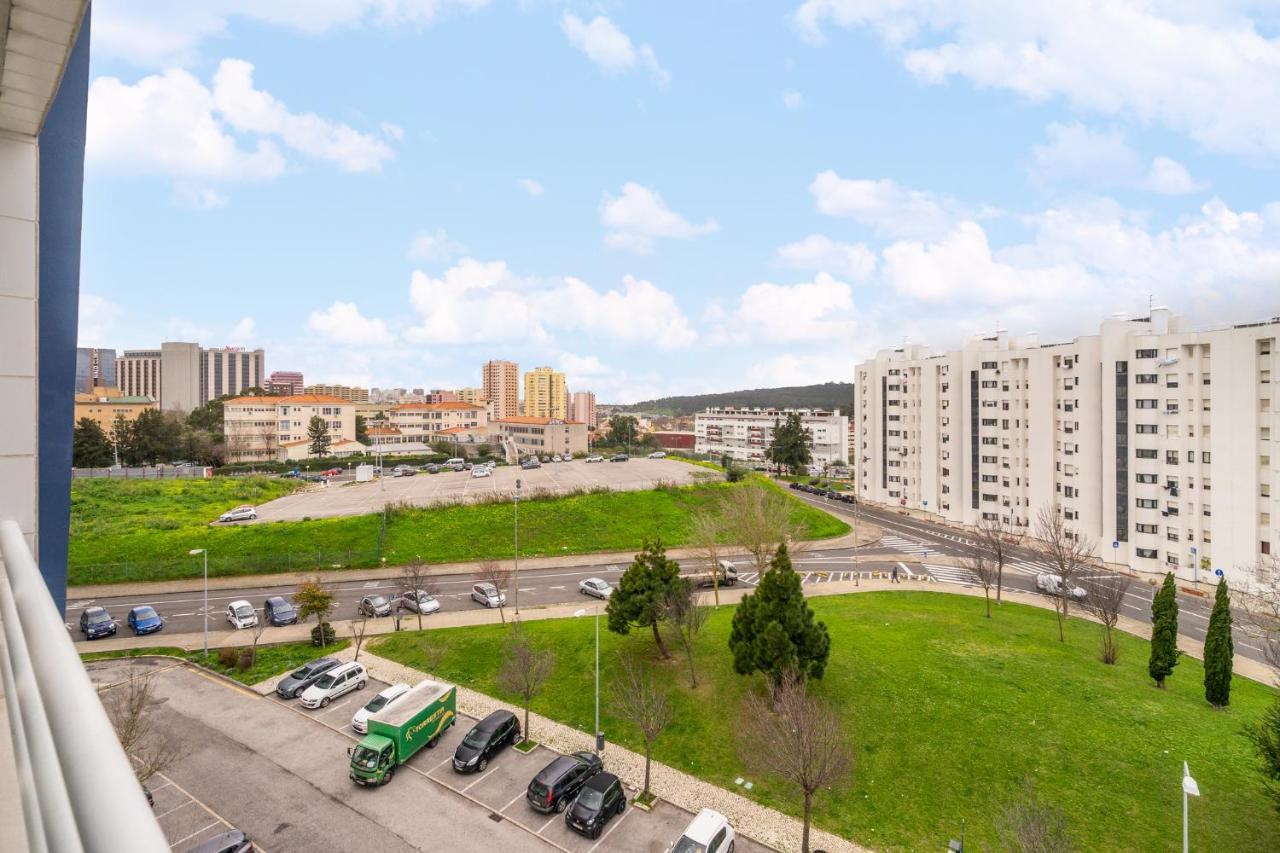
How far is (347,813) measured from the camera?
14.3 meters

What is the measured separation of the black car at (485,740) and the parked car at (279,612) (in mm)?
13283

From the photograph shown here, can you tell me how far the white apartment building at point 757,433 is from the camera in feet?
355

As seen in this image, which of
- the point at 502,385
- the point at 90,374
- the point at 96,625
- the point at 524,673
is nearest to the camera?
the point at 524,673

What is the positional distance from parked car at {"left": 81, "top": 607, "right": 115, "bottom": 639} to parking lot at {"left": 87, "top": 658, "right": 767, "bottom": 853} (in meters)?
8.48

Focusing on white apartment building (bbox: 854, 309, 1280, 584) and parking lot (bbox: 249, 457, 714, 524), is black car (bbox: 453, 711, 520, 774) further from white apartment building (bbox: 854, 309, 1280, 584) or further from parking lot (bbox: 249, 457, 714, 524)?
white apartment building (bbox: 854, 309, 1280, 584)

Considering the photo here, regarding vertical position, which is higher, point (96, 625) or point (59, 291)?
point (59, 291)

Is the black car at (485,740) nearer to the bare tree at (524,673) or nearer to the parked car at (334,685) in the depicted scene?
the bare tree at (524,673)

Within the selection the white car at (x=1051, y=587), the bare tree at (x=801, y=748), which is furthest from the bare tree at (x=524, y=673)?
the white car at (x=1051, y=587)

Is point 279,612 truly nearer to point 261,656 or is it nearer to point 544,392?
point 261,656

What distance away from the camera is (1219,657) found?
19.5 metres

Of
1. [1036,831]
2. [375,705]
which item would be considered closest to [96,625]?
[375,705]

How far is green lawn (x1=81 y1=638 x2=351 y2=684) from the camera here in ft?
69.8

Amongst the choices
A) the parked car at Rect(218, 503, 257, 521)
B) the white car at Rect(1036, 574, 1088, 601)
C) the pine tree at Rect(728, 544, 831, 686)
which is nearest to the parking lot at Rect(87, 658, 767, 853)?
the pine tree at Rect(728, 544, 831, 686)

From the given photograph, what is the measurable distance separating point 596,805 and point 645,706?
2.34 m
